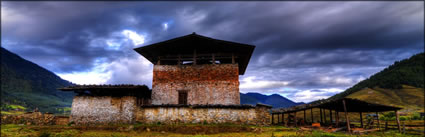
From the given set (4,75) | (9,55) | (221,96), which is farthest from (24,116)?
(9,55)

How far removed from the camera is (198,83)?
19.3 m

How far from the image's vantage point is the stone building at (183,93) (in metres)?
16.5

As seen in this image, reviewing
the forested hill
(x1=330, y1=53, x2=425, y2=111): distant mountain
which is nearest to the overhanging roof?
(x1=330, y1=53, x2=425, y2=111): distant mountain

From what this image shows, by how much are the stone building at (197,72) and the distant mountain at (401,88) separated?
70.7 m

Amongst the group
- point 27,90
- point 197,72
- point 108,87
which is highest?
point 197,72

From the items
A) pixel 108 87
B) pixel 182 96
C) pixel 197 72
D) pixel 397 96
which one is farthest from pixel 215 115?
pixel 397 96

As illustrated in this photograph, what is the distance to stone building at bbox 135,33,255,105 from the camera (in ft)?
62.1

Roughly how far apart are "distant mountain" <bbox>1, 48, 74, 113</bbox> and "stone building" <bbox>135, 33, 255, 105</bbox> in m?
80.9

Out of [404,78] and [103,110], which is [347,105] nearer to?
[103,110]

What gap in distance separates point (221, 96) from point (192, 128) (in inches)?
189

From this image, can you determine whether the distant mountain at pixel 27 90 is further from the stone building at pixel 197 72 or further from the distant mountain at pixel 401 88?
the distant mountain at pixel 401 88

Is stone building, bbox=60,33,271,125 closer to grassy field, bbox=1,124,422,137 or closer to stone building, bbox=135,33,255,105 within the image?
stone building, bbox=135,33,255,105

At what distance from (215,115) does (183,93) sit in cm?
418

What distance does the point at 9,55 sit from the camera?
180 m
